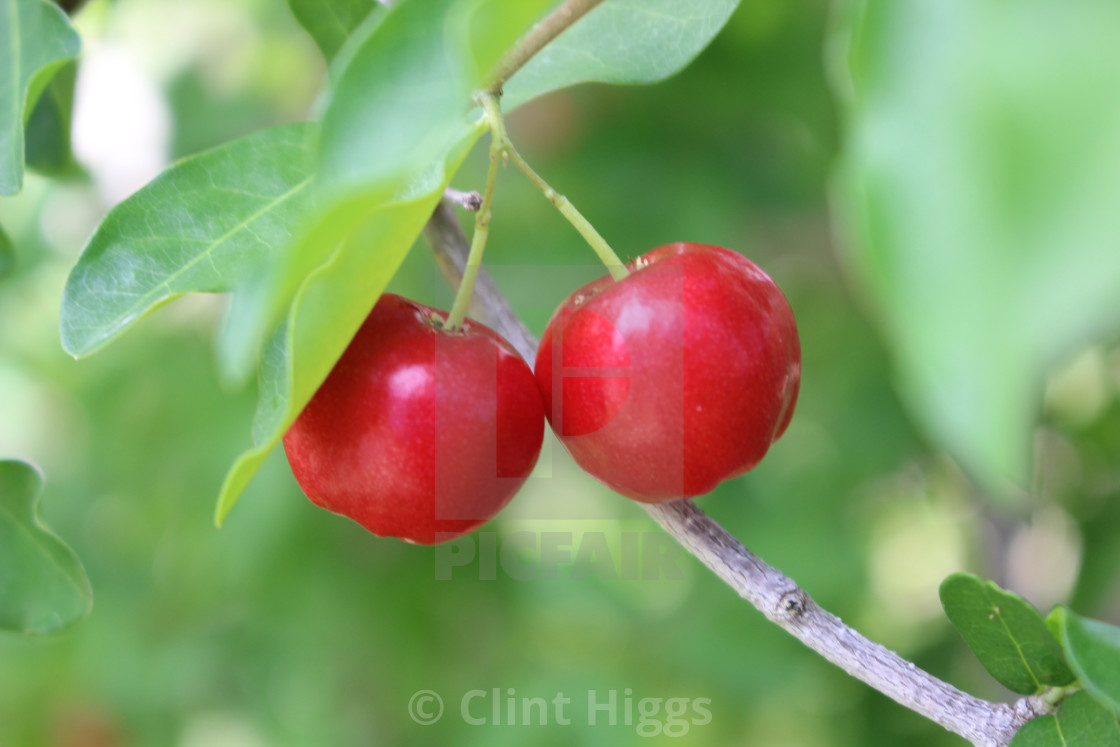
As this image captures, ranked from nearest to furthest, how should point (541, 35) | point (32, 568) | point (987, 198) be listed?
point (987, 198), point (541, 35), point (32, 568)

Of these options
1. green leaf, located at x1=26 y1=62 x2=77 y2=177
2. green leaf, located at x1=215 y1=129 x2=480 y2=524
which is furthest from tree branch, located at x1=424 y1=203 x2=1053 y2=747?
green leaf, located at x1=26 y1=62 x2=77 y2=177

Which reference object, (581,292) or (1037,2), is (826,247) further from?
(1037,2)

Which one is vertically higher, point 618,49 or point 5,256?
point 618,49

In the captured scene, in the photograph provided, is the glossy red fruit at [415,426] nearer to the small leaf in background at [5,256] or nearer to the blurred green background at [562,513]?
the small leaf in background at [5,256]

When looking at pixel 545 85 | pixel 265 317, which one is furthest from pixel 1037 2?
pixel 545 85

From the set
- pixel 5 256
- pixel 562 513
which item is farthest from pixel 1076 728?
pixel 562 513

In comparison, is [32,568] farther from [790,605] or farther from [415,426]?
[790,605]

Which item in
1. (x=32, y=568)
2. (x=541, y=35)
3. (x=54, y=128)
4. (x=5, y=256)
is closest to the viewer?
(x=541, y=35)
